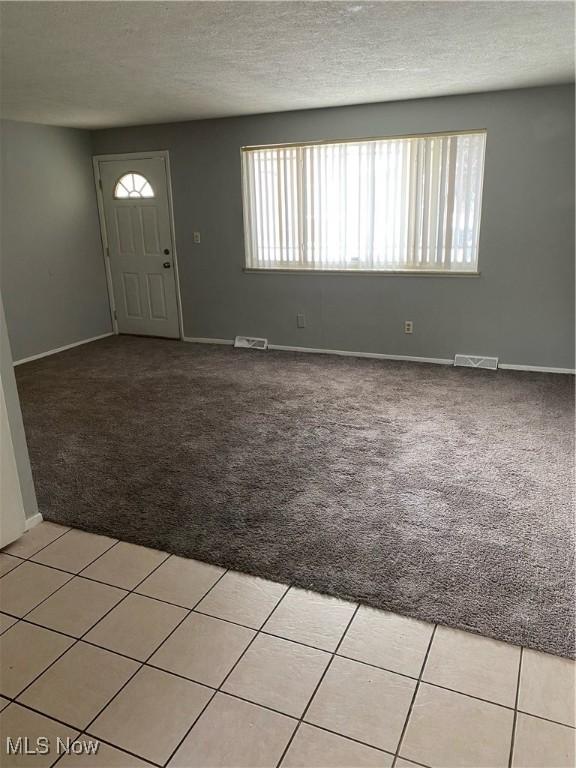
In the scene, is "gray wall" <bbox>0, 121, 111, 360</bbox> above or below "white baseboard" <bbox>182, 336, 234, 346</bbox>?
above

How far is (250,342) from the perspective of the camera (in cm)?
600

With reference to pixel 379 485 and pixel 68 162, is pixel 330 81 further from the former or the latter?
pixel 68 162

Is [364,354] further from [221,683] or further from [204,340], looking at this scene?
[221,683]

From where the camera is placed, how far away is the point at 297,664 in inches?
74.9

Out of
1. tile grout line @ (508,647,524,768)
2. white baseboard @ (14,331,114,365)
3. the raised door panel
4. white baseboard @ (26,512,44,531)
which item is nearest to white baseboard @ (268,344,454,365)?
the raised door panel

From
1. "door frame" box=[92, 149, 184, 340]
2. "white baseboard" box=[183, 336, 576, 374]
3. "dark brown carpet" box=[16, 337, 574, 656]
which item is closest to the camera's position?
"dark brown carpet" box=[16, 337, 574, 656]

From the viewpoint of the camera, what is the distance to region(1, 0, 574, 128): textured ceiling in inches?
98.3

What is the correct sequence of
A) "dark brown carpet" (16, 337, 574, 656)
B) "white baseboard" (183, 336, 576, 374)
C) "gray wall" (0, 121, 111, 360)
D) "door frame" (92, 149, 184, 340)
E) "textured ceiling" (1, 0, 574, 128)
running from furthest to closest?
"door frame" (92, 149, 184, 340)
"gray wall" (0, 121, 111, 360)
"white baseboard" (183, 336, 576, 374)
"textured ceiling" (1, 0, 574, 128)
"dark brown carpet" (16, 337, 574, 656)

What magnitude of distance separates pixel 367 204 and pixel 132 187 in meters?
2.74

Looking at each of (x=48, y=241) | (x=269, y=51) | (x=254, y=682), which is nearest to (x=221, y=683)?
(x=254, y=682)

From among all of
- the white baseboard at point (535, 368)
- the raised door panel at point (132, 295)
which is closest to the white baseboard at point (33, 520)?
the white baseboard at point (535, 368)

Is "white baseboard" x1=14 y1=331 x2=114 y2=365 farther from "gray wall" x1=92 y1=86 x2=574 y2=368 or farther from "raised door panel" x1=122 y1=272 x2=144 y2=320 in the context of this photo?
"gray wall" x1=92 y1=86 x2=574 y2=368

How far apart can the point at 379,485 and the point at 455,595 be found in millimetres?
917

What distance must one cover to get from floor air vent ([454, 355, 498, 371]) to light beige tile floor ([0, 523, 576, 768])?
11.1 feet
